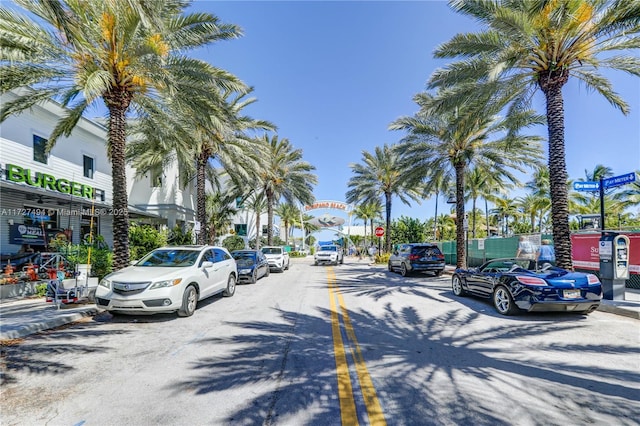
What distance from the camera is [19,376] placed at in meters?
4.45

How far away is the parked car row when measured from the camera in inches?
279

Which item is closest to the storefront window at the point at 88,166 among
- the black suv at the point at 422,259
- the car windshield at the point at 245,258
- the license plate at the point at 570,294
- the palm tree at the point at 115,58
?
the palm tree at the point at 115,58

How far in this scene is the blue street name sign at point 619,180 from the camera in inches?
356

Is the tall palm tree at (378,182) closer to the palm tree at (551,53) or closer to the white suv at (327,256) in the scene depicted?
the white suv at (327,256)

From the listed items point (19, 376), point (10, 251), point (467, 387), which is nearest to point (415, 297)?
point (467, 387)

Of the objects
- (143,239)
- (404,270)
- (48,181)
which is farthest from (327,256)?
(48,181)

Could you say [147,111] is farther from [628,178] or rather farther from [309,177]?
[309,177]

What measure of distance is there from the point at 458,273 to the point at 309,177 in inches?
826

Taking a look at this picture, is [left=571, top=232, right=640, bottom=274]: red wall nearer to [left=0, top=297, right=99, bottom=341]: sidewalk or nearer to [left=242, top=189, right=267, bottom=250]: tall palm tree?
[left=0, top=297, right=99, bottom=341]: sidewalk

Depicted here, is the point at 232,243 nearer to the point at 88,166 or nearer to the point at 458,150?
the point at 88,166

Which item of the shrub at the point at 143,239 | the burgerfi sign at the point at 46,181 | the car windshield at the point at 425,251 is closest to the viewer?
the burgerfi sign at the point at 46,181

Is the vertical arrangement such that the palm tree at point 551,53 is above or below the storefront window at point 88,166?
above

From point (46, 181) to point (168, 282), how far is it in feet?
36.6

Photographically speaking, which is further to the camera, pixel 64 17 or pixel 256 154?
pixel 256 154
